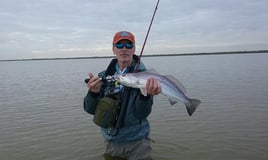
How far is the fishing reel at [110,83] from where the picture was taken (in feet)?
16.8

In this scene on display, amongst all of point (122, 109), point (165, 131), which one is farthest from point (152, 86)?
point (165, 131)

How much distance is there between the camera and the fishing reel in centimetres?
511

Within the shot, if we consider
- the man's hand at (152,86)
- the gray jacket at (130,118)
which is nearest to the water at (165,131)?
the gray jacket at (130,118)

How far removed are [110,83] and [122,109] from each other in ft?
1.71

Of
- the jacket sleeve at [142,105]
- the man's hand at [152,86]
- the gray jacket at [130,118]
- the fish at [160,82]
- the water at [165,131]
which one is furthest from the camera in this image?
the water at [165,131]

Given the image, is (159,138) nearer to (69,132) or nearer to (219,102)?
(69,132)

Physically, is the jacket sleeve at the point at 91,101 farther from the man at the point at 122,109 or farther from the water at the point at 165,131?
the water at the point at 165,131

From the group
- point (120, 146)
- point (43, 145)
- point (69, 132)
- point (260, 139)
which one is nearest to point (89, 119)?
point (69, 132)

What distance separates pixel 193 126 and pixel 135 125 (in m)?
6.77

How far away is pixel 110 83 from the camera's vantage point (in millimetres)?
5434

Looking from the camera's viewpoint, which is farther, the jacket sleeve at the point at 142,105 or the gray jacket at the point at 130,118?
the gray jacket at the point at 130,118

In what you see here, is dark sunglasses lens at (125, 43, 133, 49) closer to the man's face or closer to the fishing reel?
the man's face

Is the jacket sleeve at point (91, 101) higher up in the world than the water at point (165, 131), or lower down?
higher up

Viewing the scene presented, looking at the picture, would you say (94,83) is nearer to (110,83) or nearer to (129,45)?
(110,83)
